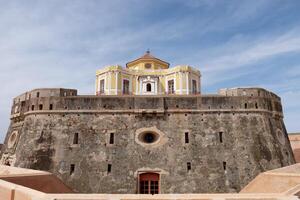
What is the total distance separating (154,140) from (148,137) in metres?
0.48

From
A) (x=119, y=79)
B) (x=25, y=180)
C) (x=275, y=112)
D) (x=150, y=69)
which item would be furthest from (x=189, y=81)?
(x=25, y=180)

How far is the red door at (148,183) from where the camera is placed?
16.7m

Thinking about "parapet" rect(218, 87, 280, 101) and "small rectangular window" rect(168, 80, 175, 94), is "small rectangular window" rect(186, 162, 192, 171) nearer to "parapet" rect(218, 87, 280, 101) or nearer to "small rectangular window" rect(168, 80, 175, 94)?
"parapet" rect(218, 87, 280, 101)

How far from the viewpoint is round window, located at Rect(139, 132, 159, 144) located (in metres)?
17.8

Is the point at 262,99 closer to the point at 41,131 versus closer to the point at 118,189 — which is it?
the point at 118,189

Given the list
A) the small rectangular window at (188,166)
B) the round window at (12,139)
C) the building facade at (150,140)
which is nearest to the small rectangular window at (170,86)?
the building facade at (150,140)

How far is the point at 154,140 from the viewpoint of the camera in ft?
58.5

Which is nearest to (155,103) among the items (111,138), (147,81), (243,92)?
(111,138)

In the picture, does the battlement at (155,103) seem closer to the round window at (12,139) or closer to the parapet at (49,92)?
the parapet at (49,92)

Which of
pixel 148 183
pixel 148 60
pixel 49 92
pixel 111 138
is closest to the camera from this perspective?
pixel 148 183

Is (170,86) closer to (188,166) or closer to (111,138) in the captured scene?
(111,138)

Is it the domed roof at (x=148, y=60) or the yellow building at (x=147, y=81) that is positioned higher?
the domed roof at (x=148, y=60)

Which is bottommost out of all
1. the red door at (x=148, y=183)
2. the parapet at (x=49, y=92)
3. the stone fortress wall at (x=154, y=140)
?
the red door at (x=148, y=183)

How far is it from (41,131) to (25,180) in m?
7.71
